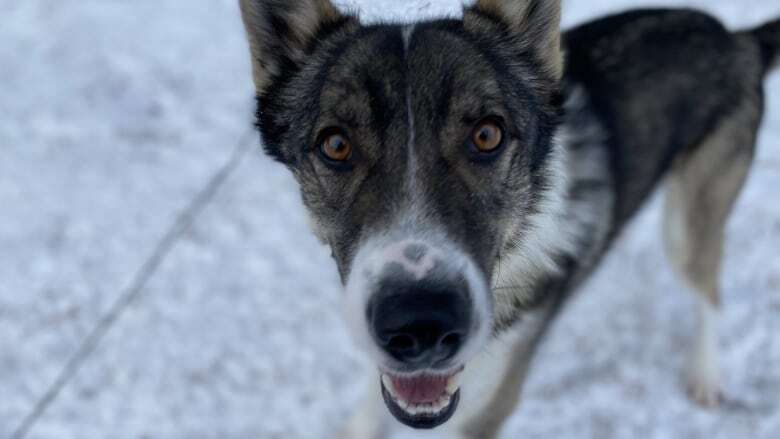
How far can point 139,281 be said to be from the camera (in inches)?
161

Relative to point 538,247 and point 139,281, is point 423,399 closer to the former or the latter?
point 538,247

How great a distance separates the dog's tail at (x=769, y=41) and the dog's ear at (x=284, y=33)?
2.06m

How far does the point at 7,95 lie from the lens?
16.4 ft

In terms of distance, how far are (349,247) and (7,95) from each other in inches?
153

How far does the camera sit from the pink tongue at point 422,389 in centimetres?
233

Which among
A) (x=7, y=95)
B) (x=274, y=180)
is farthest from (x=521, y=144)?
(x=7, y=95)

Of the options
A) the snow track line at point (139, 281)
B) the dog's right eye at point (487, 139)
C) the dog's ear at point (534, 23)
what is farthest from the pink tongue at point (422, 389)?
the snow track line at point (139, 281)

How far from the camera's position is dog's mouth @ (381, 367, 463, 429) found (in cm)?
231

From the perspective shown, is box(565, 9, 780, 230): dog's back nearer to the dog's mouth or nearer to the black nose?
the dog's mouth

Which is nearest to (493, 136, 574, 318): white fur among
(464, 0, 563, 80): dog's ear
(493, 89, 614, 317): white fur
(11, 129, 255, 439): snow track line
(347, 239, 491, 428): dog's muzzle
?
(493, 89, 614, 317): white fur

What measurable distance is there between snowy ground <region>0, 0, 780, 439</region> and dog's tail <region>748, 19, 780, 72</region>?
121 cm

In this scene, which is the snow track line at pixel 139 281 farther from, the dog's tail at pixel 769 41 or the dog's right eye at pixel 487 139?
the dog's tail at pixel 769 41

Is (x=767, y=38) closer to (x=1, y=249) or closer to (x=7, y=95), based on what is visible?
(x=1, y=249)

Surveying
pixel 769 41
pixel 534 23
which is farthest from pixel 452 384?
pixel 769 41
